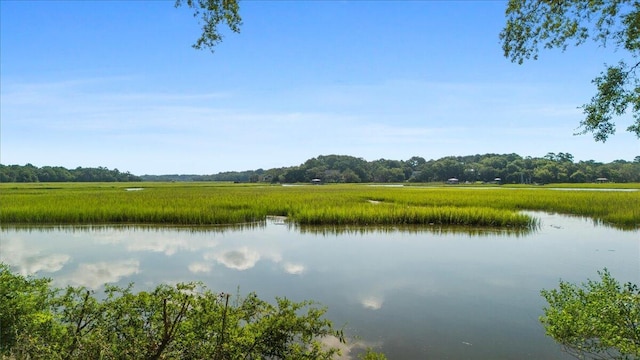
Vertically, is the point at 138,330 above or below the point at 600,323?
above

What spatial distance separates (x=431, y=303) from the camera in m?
7.51

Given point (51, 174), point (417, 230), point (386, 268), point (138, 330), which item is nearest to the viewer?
point (138, 330)

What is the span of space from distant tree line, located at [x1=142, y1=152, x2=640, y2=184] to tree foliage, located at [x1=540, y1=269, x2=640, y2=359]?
9946 cm

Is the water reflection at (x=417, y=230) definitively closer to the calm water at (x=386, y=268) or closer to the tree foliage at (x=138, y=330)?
the calm water at (x=386, y=268)

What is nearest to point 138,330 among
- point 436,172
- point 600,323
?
point 600,323

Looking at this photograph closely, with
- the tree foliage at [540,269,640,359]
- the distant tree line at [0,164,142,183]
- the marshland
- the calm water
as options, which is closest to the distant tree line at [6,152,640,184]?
the distant tree line at [0,164,142,183]

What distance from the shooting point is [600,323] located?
15.1ft

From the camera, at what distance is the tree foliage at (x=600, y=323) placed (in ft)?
14.5

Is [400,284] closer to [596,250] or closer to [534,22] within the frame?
[534,22]

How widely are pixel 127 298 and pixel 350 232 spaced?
1346 cm

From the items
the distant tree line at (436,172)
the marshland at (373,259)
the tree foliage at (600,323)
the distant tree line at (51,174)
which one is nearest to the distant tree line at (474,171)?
the distant tree line at (436,172)

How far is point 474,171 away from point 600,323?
380 ft

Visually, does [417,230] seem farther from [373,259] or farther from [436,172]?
[436,172]

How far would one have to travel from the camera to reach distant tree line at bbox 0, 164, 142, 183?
3851 inches
